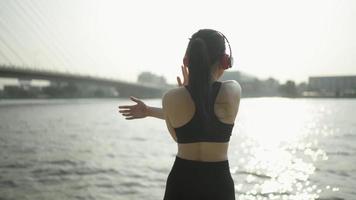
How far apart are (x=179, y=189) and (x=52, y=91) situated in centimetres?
8711

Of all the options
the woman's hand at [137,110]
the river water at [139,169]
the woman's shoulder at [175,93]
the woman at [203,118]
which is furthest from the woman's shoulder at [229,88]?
the river water at [139,169]

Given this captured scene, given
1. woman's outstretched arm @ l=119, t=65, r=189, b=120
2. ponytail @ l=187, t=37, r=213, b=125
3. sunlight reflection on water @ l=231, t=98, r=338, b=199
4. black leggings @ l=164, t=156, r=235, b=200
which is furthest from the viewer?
sunlight reflection on water @ l=231, t=98, r=338, b=199

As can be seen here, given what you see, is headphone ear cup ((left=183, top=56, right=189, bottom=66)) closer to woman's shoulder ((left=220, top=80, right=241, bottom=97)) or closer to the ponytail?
the ponytail

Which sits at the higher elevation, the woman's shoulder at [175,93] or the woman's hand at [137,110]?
the woman's shoulder at [175,93]

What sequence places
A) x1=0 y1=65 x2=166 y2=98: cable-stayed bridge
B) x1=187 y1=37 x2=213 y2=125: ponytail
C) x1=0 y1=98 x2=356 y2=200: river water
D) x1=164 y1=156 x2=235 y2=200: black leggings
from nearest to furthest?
x1=187 y1=37 x2=213 y2=125: ponytail → x1=164 y1=156 x2=235 y2=200: black leggings → x1=0 y1=98 x2=356 y2=200: river water → x1=0 y1=65 x2=166 y2=98: cable-stayed bridge

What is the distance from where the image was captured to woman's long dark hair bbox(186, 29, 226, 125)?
2.02 m

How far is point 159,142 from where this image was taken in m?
22.7

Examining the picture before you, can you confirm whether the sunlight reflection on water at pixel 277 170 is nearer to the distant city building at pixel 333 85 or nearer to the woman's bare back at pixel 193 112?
the woman's bare back at pixel 193 112

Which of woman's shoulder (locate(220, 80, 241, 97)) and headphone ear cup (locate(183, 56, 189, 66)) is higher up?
headphone ear cup (locate(183, 56, 189, 66))

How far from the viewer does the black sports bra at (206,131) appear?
2066mm

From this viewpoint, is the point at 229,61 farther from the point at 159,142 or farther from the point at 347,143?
the point at 347,143

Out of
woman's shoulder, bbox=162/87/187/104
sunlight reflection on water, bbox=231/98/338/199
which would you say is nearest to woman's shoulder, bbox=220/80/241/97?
woman's shoulder, bbox=162/87/187/104

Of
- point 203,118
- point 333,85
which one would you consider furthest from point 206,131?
point 333,85

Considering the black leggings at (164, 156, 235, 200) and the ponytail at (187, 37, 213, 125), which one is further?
the black leggings at (164, 156, 235, 200)
